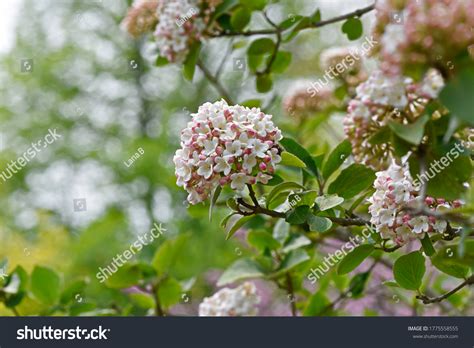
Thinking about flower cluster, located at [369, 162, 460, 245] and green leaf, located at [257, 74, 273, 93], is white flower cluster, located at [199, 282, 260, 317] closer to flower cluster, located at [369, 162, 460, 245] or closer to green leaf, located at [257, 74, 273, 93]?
green leaf, located at [257, 74, 273, 93]

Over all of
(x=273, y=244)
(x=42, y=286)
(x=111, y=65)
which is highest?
(x=273, y=244)

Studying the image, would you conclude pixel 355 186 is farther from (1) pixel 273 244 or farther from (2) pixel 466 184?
(1) pixel 273 244

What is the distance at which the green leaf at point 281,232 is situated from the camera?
66.9 inches

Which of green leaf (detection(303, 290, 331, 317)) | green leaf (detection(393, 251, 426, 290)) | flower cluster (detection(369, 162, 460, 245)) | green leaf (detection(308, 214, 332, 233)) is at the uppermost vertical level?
flower cluster (detection(369, 162, 460, 245))

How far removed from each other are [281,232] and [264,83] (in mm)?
418

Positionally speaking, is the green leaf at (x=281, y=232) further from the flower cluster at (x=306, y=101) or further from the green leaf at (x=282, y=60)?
the flower cluster at (x=306, y=101)

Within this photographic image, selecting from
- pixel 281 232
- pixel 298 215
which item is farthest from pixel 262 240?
pixel 298 215

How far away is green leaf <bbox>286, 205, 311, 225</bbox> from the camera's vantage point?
1072 millimetres

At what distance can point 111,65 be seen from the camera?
926cm

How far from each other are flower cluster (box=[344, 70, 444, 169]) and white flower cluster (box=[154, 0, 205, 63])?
2.18 ft

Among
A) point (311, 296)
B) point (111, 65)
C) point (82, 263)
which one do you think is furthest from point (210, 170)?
point (111, 65)

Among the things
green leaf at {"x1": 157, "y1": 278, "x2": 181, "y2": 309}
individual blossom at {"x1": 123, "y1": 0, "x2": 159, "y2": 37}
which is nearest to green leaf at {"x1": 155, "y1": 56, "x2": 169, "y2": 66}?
individual blossom at {"x1": 123, "y1": 0, "x2": 159, "y2": 37}

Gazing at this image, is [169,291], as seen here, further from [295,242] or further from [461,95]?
[461,95]
